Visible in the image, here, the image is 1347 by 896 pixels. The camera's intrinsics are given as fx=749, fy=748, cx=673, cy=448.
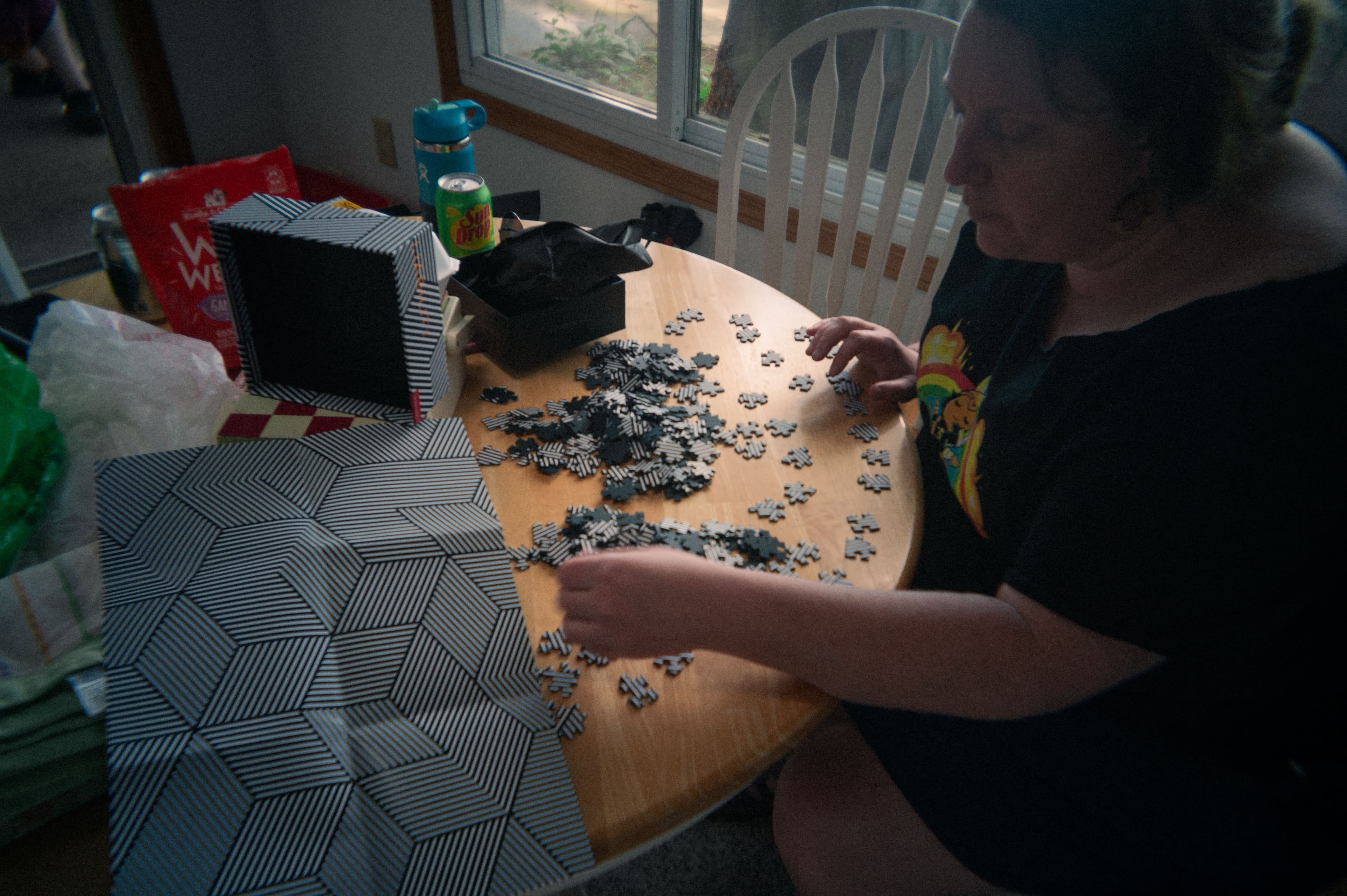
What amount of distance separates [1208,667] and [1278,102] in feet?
1.86

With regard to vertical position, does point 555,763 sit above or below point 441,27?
below

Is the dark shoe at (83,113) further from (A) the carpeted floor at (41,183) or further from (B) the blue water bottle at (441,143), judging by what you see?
(B) the blue water bottle at (441,143)

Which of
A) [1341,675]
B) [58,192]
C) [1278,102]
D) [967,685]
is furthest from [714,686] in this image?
[58,192]

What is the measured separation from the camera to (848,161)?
1.67 metres

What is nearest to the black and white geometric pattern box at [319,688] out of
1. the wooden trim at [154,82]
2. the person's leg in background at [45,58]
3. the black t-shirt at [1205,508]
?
the black t-shirt at [1205,508]

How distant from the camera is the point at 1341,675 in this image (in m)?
0.77

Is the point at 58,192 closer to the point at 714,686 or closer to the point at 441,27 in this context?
the point at 441,27

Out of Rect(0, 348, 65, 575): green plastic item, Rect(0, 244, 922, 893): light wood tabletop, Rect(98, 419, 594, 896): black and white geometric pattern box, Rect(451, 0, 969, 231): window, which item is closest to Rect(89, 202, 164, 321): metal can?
Rect(0, 244, 922, 893): light wood tabletop

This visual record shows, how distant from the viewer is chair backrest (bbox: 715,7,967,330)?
150cm

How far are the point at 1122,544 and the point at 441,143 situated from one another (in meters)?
1.26

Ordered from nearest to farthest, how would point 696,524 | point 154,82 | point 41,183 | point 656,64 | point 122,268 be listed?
1. point 696,524
2. point 122,268
3. point 656,64
4. point 41,183
5. point 154,82

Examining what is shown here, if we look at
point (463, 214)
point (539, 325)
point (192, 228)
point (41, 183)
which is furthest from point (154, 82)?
point (539, 325)

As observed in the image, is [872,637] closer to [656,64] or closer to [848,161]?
[848,161]

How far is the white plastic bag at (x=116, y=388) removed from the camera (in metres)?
1.08
